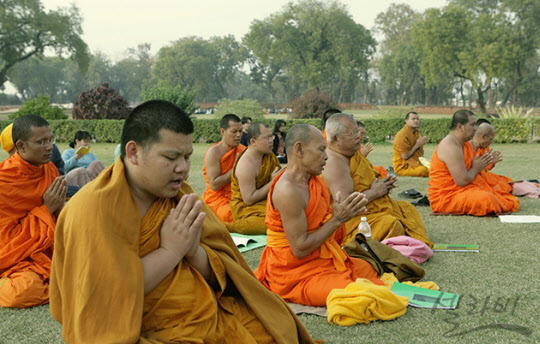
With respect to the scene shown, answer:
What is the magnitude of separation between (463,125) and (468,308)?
427 cm

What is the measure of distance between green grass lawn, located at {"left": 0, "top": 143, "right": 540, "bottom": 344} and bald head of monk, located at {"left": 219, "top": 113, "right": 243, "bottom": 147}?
2262mm

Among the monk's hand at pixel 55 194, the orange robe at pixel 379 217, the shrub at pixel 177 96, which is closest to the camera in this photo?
the monk's hand at pixel 55 194

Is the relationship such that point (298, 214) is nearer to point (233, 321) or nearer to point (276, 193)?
point (276, 193)

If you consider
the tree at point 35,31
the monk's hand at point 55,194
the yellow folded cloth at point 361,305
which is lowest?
the yellow folded cloth at point 361,305

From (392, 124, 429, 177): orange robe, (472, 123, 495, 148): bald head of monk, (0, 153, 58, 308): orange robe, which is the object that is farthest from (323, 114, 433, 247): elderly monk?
(392, 124, 429, 177): orange robe

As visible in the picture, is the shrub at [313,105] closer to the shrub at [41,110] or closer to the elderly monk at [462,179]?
the shrub at [41,110]

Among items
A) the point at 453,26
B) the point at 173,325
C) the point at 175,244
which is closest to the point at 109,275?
the point at 175,244

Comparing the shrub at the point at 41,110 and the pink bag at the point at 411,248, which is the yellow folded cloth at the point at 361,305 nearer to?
the pink bag at the point at 411,248

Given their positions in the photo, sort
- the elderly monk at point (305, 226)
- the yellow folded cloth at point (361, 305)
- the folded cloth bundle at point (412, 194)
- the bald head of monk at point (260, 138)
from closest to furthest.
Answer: the yellow folded cloth at point (361, 305) < the elderly monk at point (305, 226) < the bald head of monk at point (260, 138) < the folded cloth bundle at point (412, 194)

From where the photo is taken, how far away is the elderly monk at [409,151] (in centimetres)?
1320

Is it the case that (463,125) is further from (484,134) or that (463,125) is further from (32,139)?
(32,139)

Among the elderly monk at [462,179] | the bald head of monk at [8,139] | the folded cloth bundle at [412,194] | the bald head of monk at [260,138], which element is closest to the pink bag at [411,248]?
the bald head of monk at [260,138]

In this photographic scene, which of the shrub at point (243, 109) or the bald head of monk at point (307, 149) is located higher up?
the bald head of monk at point (307, 149)

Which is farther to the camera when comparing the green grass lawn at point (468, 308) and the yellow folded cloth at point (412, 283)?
the yellow folded cloth at point (412, 283)
